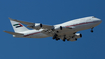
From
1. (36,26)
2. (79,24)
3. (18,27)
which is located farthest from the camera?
(18,27)

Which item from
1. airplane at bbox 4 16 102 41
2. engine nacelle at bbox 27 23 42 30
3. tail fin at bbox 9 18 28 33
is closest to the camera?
engine nacelle at bbox 27 23 42 30

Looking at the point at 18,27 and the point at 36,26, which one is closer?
the point at 36,26

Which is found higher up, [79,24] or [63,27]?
[79,24]

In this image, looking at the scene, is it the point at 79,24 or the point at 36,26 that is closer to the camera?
the point at 36,26

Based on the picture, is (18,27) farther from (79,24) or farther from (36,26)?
(79,24)

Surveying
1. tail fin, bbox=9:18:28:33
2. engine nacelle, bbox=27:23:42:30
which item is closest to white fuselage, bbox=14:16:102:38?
engine nacelle, bbox=27:23:42:30

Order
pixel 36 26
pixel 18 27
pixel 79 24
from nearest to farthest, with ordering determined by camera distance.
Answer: pixel 36 26 < pixel 79 24 < pixel 18 27

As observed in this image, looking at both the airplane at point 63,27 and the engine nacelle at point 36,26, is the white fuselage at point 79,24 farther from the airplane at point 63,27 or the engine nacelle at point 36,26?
the engine nacelle at point 36,26

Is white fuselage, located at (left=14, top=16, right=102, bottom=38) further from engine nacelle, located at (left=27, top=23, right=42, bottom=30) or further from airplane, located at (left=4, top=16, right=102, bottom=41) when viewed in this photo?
engine nacelle, located at (left=27, top=23, right=42, bottom=30)

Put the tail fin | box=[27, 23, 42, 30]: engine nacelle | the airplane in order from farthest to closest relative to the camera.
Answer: the tail fin < the airplane < box=[27, 23, 42, 30]: engine nacelle

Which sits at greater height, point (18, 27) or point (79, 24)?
point (79, 24)

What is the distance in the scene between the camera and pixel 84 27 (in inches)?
2111

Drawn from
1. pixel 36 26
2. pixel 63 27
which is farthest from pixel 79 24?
pixel 36 26

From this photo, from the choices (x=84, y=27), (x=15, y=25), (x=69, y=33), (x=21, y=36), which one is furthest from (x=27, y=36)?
(x=84, y=27)
